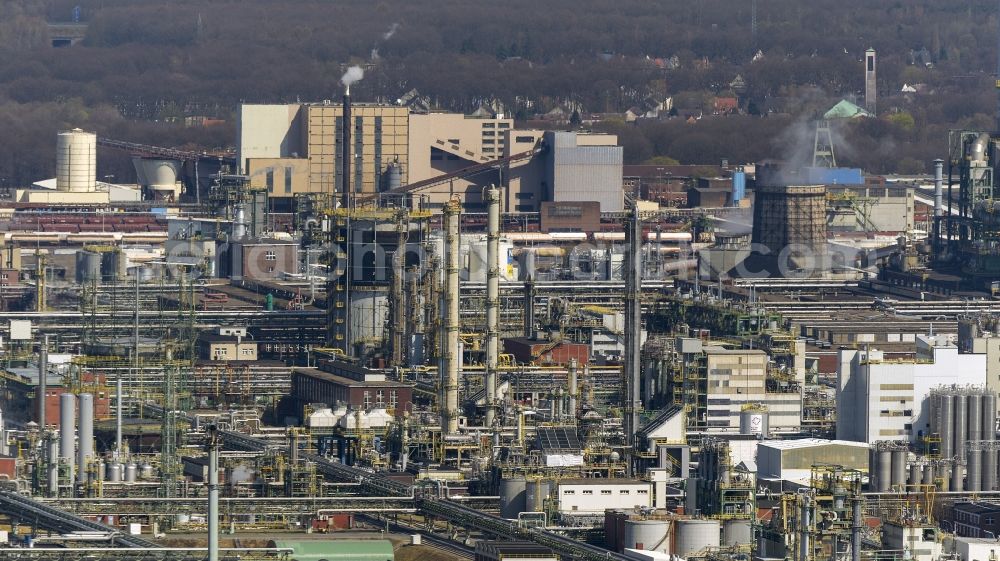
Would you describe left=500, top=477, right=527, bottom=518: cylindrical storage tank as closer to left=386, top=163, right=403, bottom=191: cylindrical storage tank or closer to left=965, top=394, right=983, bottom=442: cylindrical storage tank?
left=965, top=394, right=983, bottom=442: cylindrical storage tank

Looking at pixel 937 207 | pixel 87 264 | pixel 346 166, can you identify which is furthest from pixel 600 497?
pixel 937 207

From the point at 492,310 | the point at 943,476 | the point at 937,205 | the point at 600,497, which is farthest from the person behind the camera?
the point at 937,205

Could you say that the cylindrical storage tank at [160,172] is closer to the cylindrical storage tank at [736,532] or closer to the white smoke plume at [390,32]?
the white smoke plume at [390,32]

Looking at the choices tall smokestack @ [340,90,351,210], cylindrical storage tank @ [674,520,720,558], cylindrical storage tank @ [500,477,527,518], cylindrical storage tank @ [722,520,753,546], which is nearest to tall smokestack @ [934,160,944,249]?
tall smokestack @ [340,90,351,210]

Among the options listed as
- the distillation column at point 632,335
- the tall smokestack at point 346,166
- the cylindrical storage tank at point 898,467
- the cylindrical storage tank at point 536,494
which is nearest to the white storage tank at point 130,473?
the cylindrical storage tank at point 536,494

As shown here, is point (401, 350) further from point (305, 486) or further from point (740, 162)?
point (740, 162)

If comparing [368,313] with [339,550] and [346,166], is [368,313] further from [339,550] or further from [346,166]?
[339,550]
